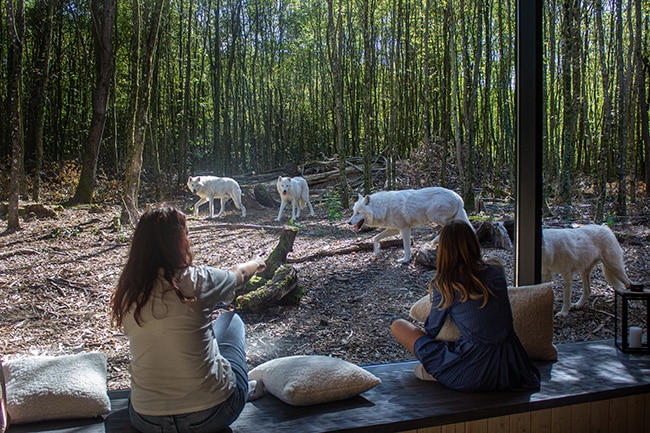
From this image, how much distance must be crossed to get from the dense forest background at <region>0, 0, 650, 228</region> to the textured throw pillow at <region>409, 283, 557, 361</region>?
1.14 m

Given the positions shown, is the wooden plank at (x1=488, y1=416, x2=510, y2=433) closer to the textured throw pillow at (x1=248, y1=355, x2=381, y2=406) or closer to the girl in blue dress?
the girl in blue dress

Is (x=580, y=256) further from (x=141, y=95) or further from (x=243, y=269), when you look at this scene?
(x=141, y=95)

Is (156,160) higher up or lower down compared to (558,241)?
higher up

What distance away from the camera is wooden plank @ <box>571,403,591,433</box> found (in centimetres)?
207

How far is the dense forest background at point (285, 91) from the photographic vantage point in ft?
8.43

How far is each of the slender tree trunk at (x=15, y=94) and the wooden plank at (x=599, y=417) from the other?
280 cm

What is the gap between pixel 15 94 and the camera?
253 centimetres

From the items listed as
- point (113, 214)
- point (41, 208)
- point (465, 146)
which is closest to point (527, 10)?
point (465, 146)

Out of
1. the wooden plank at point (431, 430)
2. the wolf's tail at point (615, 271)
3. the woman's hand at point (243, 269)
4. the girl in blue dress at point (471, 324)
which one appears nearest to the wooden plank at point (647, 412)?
the girl in blue dress at point (471, 324)

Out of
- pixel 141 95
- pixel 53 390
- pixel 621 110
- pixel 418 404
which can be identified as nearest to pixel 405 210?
pixel 418 404

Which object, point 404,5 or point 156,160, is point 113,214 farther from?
point 404,5

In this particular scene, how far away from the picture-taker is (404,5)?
3416 mm

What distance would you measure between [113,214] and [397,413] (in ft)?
5.76

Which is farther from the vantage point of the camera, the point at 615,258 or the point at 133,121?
the point at 615,258
